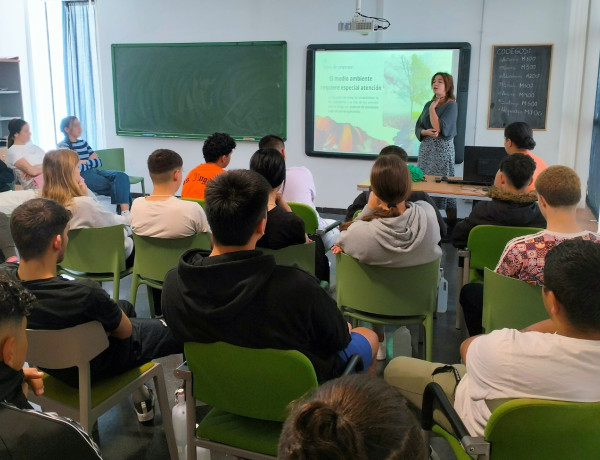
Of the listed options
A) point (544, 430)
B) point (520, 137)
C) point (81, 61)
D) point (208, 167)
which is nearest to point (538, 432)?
point (544, 430)

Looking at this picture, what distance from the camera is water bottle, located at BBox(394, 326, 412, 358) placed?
3419mm

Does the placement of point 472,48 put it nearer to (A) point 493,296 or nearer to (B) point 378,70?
(B) point 378,70

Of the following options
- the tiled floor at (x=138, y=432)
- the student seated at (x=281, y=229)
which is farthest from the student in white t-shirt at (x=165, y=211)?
the tiled floor at (x=138, y=432)

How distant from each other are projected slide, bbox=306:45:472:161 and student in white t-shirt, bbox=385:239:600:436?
202 inches

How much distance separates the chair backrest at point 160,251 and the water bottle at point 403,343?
50.6 inches

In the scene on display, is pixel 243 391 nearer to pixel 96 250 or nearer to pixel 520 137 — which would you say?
pixel 96 250

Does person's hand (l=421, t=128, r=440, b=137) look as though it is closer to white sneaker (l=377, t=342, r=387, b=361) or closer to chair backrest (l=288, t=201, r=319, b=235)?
chair backrest (l=288, t=201, r=319, b=235)

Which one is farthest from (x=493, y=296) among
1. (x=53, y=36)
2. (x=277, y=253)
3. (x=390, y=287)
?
(x=53, y=36)

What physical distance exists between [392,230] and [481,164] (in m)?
2.20

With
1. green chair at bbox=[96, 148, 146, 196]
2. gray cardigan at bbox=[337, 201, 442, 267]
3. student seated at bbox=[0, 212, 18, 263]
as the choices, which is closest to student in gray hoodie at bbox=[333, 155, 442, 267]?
gray cardigan at bbox=[337, 201, 442, 267]

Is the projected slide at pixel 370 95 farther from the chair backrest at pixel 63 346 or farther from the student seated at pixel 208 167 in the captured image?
the chair backrest at pixel 63 346

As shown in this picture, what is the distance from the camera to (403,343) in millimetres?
3541

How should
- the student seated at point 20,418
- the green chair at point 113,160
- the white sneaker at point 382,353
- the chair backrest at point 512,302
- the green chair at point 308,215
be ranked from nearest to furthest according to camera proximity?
the student seated at point 20,418 < the chair backrest at point 512,302 < the white sneaker at point 382,353 < the green chair at point 308,215 < the green chair at point 113,160

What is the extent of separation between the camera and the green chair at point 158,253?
3.29m
